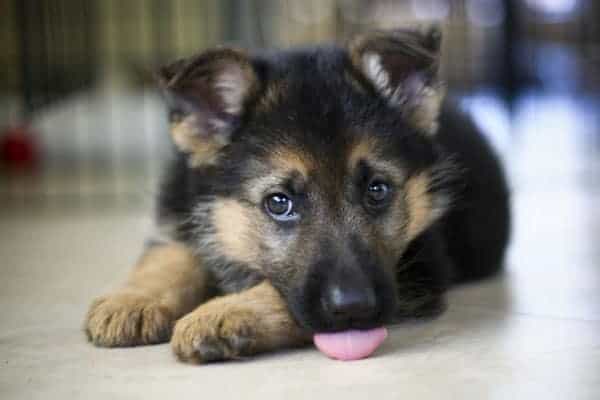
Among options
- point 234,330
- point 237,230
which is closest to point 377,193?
point 237,230

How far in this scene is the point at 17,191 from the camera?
6629 millimetres

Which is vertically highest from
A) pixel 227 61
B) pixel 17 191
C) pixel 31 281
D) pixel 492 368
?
pixel 227 61

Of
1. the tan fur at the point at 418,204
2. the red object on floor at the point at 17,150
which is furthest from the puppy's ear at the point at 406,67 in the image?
the red object on floor at the point at 17,150

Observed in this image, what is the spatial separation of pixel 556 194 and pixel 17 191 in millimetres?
4171

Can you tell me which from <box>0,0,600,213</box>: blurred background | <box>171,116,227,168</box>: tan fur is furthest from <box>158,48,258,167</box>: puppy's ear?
<box>0,0,600,213</box>: blurred background

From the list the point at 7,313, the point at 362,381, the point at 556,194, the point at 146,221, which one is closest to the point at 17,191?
the point at 146,221

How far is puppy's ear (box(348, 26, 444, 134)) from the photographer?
2.85 meters

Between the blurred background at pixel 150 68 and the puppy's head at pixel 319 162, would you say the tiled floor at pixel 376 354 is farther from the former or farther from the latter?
the blurred background at pixel 150 68

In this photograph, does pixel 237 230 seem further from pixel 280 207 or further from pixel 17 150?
pixel 17 150

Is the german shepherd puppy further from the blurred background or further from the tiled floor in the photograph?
the blurred background

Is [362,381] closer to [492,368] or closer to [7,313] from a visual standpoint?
[492,368]

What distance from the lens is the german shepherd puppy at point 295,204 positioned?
247 cm

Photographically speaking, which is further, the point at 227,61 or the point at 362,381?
the point at 227,61

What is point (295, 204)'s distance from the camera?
8.82 feet
